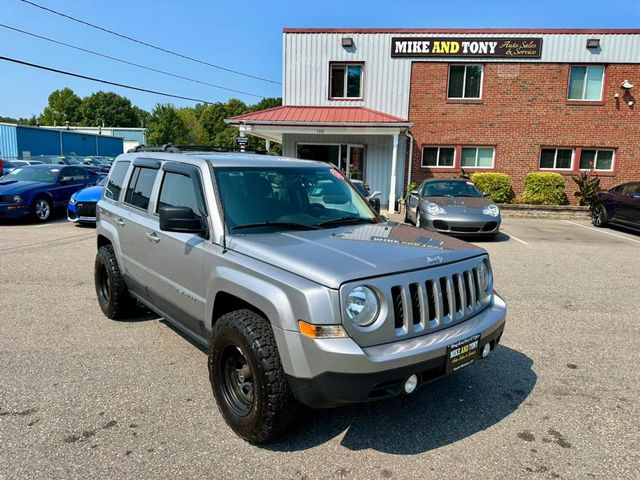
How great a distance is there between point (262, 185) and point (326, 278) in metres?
1.42

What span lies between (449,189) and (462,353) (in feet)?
31.9

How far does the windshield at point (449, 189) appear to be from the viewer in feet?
39.2

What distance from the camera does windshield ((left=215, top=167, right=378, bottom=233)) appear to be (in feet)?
11.5

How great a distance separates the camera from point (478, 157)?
63.9ft

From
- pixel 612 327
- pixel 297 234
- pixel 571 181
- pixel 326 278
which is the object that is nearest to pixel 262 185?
pixel 297 234

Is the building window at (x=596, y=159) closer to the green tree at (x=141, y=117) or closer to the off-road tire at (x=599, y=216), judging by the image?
the off-road tire at (x=599, y=216)

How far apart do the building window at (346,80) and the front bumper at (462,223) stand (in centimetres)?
1036

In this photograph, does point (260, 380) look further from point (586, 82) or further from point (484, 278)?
point (586, 82)

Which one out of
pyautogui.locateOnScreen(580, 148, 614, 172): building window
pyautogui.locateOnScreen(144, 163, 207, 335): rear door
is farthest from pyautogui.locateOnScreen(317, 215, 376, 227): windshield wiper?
pyautogui.locateOnScreen(580, 148, 614, 172): building window

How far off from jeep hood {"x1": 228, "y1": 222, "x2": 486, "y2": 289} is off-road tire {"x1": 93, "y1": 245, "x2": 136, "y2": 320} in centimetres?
235

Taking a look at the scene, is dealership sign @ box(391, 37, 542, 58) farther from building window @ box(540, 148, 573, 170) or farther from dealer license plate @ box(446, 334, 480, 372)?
dealer license plate @ box(446, 334, 480, 372)

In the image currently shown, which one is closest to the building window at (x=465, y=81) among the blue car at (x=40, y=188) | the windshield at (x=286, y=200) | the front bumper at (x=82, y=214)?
the blue car at (x=40, y=188)

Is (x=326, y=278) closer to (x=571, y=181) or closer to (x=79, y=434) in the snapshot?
(x=79, y=434)

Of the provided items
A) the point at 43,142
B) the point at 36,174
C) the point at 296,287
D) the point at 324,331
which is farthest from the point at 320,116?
the point at 43,142
